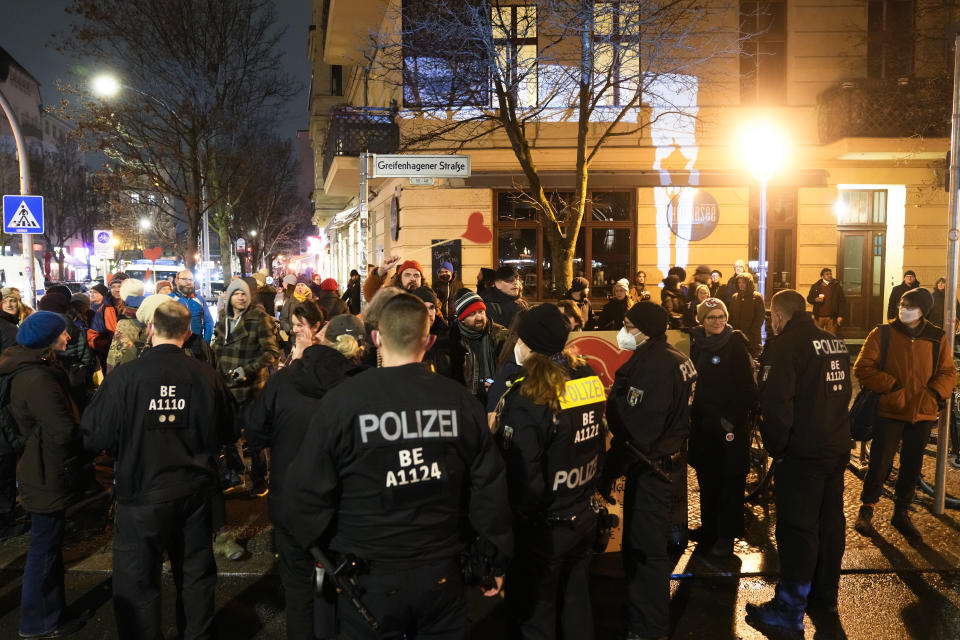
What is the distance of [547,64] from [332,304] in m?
6.10

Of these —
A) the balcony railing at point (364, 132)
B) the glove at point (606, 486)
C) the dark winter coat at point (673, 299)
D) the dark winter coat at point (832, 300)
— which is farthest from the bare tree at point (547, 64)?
the glove at point (606, 486)

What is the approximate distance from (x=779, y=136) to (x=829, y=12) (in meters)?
2.96

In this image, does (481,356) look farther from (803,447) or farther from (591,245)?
(591,245)

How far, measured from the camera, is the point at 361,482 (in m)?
2.74

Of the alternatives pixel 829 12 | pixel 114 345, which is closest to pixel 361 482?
pixel 114 345

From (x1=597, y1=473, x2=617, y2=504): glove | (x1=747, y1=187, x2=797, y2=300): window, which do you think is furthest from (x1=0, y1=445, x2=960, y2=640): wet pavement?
(x1=747, y1=187, x2=797, y2=300): window

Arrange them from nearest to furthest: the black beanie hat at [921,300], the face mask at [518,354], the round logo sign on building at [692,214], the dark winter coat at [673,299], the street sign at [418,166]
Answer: the face mask at [518,354] < the black beanie hat at [921,300] < the street sign at [418,166] < the dark winter coat at [673,299] < the round logo sign on building at [692,214]

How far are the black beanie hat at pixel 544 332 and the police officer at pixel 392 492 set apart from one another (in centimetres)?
75

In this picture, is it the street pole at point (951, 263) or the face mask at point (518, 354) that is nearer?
the face mask at point (518, 354)

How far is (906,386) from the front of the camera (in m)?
5.79

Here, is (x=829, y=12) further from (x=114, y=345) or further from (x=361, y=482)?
(x=361, y=482)

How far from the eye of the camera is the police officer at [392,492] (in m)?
2.72

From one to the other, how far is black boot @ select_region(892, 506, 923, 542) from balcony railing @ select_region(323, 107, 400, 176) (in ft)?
42.4

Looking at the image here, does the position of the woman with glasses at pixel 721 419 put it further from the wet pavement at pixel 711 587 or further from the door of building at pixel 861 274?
the door of building at pixel 861 274
